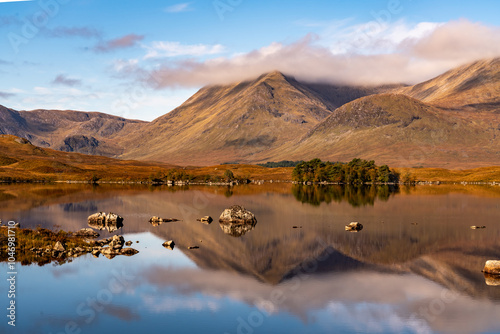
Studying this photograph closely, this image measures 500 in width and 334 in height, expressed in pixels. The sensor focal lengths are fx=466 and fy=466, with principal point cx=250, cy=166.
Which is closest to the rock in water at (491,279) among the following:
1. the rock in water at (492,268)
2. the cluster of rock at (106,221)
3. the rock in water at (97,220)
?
the rock in water at (492,268)

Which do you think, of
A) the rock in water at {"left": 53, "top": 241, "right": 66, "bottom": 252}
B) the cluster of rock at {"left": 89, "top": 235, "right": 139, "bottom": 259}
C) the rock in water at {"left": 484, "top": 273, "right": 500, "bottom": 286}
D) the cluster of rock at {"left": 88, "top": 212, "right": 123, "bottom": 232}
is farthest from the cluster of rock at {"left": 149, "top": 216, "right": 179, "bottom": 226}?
the rock in water at {"left": 484, "top": 273, "right": 500, "bottom": 286}

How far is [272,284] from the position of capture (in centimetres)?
3419

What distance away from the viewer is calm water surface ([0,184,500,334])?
85.3 feet

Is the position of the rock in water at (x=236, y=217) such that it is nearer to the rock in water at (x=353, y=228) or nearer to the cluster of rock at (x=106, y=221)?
the rock in water at (x=353, y=228)

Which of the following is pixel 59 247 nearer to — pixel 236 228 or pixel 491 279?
pixel 236 228

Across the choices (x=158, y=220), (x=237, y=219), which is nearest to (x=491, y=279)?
(x=237, y=219)

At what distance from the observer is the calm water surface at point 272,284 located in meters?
26.0

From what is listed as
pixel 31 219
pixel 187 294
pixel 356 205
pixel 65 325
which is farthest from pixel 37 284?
pixel 356 205

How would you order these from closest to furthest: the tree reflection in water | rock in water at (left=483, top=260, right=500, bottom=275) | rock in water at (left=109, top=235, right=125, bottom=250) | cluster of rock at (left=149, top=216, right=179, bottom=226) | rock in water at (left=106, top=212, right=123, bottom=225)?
rock in water at (left=483, top=260, right=500, bottom=275) < rock in water at (left=109, top=235, right=125, bottom=250) < rock in water at (left=106, top=212, right=123, bottom=225) < cluster of rock at (left=149, top=216, right=179, bottom=226) < the tree reflection in water

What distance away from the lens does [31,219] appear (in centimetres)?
6309

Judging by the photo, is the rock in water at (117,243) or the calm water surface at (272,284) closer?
the calm water surface at (272,284)

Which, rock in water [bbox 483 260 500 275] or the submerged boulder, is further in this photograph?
the submerged boulder

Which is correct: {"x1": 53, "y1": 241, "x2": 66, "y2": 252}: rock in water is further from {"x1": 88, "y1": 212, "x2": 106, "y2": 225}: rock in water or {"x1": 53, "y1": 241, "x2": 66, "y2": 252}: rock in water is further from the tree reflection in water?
the tree reflection in water

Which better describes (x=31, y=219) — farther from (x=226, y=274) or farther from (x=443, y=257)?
(x=443, y=257)
